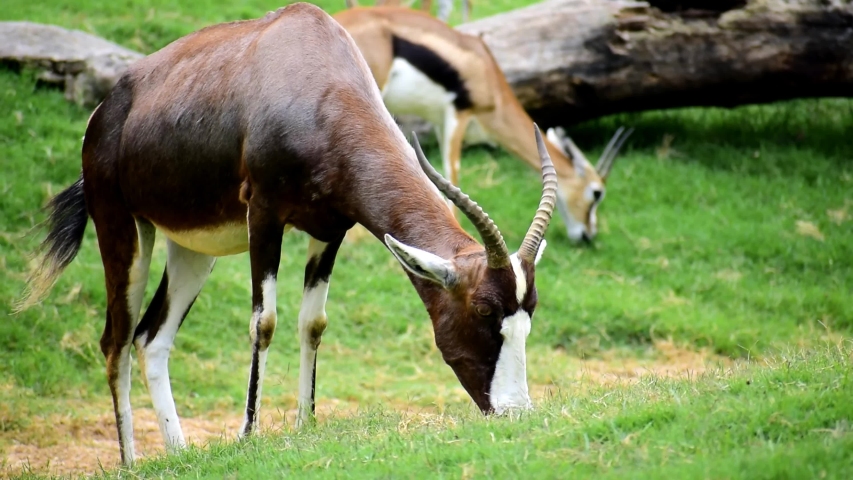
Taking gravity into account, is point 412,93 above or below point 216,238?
below

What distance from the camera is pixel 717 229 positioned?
11133 millimetres

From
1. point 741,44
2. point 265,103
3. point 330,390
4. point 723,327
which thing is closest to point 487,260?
point 265,103

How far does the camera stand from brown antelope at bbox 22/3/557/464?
5.20 meters

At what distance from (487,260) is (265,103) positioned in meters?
1.54

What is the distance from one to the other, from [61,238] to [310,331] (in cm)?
193

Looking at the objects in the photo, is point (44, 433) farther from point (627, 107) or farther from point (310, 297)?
point (627, 107)

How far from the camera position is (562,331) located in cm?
963

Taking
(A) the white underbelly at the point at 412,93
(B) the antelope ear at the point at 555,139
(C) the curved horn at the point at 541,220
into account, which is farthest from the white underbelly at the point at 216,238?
(B) the antelope ear at the point at 555,139

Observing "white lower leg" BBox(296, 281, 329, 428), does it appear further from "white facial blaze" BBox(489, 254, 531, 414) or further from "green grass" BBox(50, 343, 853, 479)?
"white facial blaze" BBox(489, 254, 531, 414)

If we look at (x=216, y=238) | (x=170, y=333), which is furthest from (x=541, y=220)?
(x=170, y=333)

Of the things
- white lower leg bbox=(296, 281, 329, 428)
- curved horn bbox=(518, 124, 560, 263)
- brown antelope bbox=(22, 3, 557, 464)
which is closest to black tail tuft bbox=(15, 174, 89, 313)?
brown antelope bbox=(22, 3, 557, 464)

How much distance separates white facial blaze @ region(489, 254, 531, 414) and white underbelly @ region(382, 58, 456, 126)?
6075mm

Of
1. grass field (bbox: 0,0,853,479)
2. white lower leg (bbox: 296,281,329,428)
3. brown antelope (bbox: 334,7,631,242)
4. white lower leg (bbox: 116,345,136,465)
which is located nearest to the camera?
grass field (bbox: 0,0,853,479)

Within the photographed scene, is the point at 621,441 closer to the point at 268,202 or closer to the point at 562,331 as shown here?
the point at 268,202
